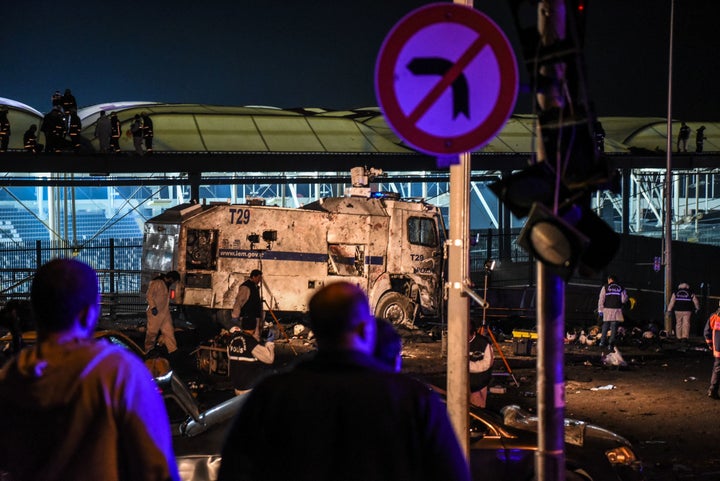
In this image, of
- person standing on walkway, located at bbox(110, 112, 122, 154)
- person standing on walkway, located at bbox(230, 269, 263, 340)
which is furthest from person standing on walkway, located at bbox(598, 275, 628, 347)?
person standing on walkway, located at bbox(110, 112, 122, 154)

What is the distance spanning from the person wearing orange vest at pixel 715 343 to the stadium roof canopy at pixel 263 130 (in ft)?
48.4

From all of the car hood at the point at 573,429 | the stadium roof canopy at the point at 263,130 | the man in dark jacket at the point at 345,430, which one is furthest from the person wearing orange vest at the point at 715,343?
the stadium roof canopy at the point at 263,130

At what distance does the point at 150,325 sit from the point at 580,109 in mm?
14203

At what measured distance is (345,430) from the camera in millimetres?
2777

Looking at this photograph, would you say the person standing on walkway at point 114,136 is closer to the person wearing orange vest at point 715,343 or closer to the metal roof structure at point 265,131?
the metal roof structure at point 265,131

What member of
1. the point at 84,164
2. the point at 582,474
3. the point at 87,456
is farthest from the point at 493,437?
the point at 84,164

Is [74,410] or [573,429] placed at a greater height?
[74,410]

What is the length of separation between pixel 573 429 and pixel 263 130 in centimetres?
2672

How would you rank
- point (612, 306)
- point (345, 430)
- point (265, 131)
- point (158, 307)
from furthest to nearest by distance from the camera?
1. point (265, 131)
2. point (612, 306)
3. point (158, 307)
4. point (345, 430)

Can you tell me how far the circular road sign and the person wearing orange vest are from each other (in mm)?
11103

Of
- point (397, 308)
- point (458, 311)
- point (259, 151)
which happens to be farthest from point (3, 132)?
point (458, 311)

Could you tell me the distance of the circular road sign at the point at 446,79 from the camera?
448 centimetres

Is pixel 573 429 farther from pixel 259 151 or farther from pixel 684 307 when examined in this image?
pixel 259 151

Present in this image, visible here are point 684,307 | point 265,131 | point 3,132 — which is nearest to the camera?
point 684,307
